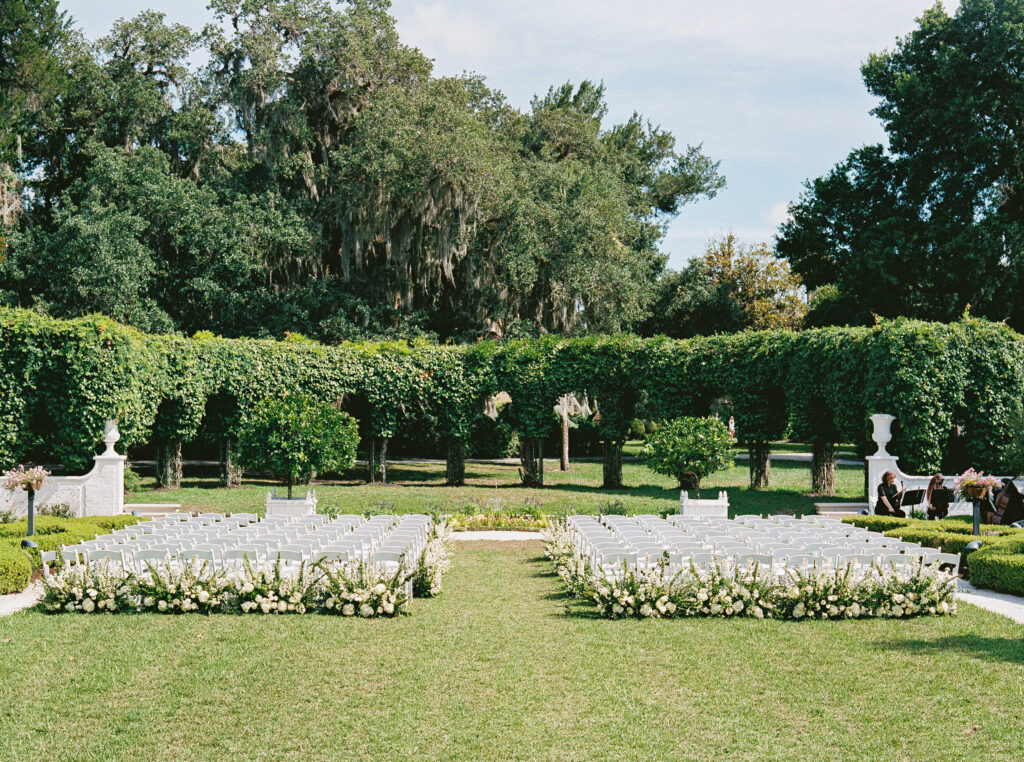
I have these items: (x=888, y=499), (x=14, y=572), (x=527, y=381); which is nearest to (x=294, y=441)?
(x=14, y=572)

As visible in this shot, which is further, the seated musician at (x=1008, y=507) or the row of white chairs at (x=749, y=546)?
the seated musician at (x=1008, y=507)

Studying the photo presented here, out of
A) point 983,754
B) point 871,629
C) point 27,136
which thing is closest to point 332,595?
point 871,629

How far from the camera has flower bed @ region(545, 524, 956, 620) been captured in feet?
30.1

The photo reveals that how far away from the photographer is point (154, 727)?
230 inches

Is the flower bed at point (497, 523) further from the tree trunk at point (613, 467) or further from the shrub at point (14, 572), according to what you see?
the shrub at point (14, 572)

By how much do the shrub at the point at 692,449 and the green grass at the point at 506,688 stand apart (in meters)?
9.84

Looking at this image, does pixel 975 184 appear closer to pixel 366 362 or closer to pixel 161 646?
pixel 366 362

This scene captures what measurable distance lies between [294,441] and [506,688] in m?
12.5

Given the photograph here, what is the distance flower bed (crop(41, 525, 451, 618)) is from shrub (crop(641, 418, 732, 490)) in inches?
421

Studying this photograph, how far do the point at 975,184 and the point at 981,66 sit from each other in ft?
11.7

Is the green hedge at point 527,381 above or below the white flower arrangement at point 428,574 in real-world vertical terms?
above

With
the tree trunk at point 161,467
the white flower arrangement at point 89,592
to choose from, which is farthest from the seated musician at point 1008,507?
the tree trunk at point 161,467

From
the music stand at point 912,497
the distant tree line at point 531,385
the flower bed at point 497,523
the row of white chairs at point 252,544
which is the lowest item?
the flower bed at point 497,523

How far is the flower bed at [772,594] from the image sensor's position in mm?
9164
